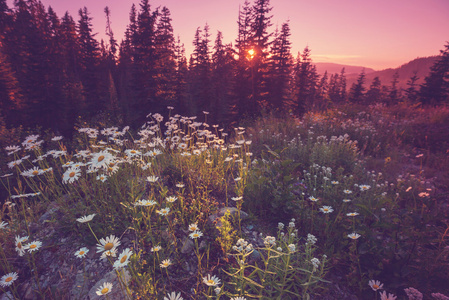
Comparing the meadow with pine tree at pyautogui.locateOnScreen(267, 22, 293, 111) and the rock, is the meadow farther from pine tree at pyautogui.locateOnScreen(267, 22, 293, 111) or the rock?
pine tree at pyautogui.locateOnScreen(267, 22, 293, 111)

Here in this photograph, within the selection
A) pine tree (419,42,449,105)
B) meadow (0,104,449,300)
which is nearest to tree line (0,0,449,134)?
pine tree (419,42,449,105)

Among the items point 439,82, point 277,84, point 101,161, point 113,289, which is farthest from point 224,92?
point 439,82

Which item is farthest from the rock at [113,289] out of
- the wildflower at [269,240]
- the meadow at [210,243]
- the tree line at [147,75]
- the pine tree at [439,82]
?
the pine tree at [439,82]

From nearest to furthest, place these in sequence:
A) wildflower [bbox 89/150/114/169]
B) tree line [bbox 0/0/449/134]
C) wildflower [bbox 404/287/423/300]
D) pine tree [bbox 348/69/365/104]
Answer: wildflower [bbox 404/287/423/300] < wildflower [bbox 89/150/114/169] < tree line [bbox 0/0/449/134] < pine tree [bbox 348/69/365/104]

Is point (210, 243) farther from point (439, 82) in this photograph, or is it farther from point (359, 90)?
point (359, 90)

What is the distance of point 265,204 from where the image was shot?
3412mm

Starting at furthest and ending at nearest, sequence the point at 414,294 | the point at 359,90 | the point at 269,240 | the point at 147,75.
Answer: the point at 359,90, the point at 147,75, the point at 269,240, the point at 414,294

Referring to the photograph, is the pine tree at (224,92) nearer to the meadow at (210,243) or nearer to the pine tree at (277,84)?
the pine tree at (277,84)

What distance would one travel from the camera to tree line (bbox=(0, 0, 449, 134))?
19219mm

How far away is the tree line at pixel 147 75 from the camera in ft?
63.1

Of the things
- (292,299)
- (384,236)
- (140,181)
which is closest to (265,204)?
(292,299)

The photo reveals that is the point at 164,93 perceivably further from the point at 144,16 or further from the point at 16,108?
the point at 16,108

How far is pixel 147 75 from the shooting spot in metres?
19.1

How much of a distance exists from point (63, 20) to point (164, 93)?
3098 centimetres
